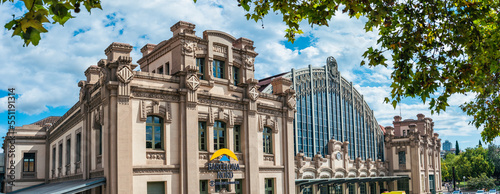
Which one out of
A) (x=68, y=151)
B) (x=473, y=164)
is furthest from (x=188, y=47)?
(x=473, y=164)

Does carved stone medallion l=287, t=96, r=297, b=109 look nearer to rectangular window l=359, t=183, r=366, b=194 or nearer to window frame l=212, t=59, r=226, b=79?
window frame l=212, t=59, r=226, b=79

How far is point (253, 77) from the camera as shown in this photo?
31.3 meters

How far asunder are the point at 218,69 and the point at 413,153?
37.9 meters

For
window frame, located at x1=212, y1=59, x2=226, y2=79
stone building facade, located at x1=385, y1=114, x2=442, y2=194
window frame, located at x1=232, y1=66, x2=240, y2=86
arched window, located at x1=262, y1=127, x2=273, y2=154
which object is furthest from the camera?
stone building facade, located at x1=385, y1=114, x2=442, y2=194

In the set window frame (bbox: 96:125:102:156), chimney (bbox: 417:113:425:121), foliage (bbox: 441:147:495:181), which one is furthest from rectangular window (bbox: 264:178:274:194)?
foliage (bbox: 441:147:495:181)

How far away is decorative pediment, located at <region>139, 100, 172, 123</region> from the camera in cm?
2492

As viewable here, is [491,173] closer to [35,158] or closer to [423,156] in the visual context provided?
[423,156]

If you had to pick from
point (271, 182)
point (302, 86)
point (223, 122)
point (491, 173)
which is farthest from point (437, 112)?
point (491, 173)

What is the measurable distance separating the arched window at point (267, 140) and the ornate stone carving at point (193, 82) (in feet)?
22.5

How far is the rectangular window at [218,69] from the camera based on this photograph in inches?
1169

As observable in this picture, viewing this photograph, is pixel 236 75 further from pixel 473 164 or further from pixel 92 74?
pixel 473 164

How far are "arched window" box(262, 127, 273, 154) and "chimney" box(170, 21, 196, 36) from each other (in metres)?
8.35

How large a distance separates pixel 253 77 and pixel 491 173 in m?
93.6

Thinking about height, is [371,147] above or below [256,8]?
below
